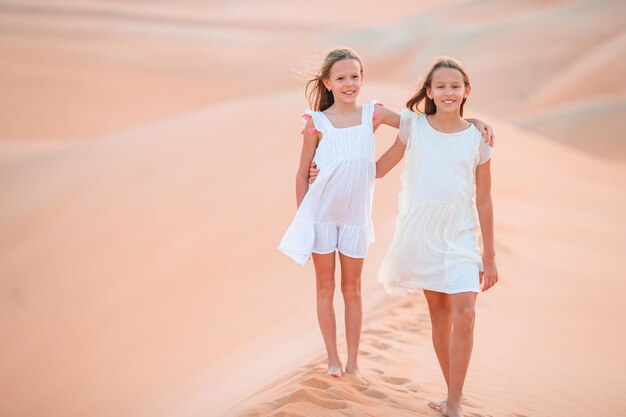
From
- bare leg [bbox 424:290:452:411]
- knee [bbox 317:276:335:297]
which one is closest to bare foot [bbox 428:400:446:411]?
bare leg [bbox 424:290:452:411]

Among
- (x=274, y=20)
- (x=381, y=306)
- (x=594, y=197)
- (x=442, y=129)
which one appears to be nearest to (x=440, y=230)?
(x=442, y=129)

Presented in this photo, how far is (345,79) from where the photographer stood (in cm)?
461

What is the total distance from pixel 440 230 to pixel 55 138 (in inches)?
989

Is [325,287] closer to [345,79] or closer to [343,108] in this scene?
[343,108]

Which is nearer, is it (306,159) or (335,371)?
(335,371)

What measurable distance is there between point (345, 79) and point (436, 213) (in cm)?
93

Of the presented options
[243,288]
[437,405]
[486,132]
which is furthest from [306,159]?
[243,288]

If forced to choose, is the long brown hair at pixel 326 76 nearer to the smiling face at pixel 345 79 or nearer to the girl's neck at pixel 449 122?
the smiling face at pixel 345 79

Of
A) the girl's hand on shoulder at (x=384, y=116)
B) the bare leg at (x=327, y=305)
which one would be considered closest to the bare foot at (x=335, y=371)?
the bare leg at (x=327, y=305)

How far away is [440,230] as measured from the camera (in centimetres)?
431

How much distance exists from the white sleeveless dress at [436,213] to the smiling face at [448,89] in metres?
0.14

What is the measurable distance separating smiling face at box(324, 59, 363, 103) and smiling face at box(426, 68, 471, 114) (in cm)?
46

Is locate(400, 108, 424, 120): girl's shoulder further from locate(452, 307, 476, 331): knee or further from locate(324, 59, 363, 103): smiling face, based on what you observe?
locate(452, 307, 476, 331): knee

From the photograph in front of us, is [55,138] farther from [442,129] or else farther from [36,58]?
[442,129]
